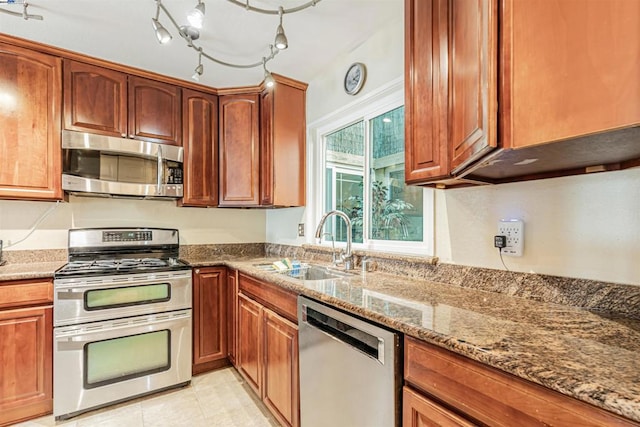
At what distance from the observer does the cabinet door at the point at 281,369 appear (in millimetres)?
1572

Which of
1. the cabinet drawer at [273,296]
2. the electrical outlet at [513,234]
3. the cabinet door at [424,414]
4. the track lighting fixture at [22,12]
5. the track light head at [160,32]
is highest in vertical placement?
the track lighting fixture at [22,12]

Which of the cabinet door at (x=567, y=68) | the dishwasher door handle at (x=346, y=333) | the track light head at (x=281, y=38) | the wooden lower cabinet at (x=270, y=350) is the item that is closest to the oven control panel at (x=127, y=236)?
the wooden lower cabinet at (x=270, y=350)

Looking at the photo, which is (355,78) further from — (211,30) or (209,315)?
(209,315)

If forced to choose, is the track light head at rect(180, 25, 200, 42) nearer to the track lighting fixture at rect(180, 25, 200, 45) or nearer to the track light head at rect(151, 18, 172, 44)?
the track lighting fixture at rect(180, 25, 200, 45)

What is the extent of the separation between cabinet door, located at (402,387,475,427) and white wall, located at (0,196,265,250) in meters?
2.46

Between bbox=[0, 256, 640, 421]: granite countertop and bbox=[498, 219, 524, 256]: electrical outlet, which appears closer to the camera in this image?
bbox=[0, 256, 640, 421]: granite countertop

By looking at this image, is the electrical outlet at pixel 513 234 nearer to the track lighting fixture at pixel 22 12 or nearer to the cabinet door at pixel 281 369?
the cabinet door at pixel 281 369

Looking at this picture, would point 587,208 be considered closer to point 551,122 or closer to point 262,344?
point 551,122

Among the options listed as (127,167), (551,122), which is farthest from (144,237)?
(551,122)

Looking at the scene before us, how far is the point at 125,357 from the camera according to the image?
6.81ft

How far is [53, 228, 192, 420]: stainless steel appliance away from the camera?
6.25 feet

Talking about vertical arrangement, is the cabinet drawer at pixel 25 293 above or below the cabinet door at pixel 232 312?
above

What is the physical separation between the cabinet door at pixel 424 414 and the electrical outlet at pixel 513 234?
699 mm

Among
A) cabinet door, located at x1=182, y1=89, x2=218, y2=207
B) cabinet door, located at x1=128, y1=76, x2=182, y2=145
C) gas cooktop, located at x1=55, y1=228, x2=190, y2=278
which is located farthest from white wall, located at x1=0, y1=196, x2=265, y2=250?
cabinet door, located at x1=128, y1=76, x2=182, y2=145
